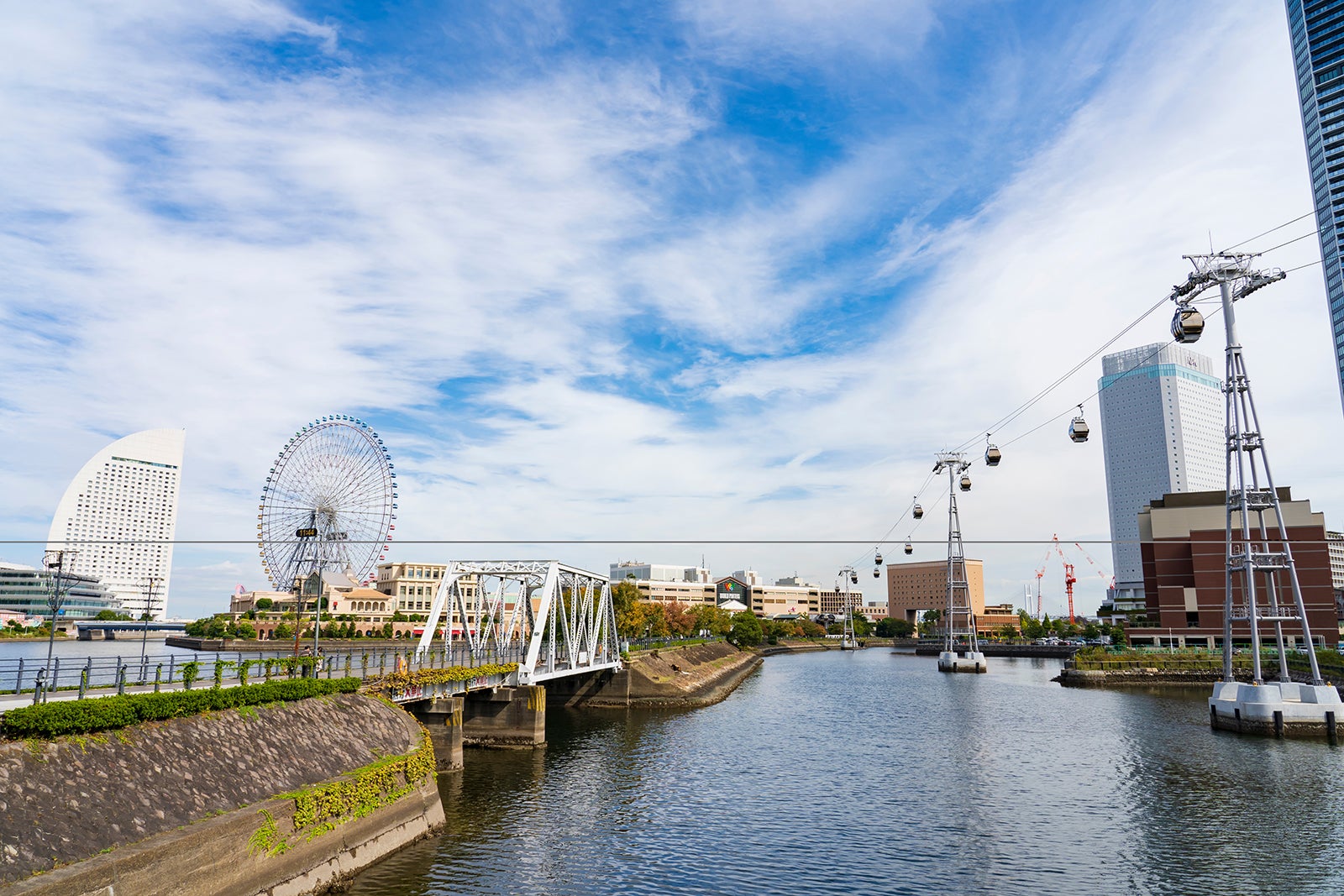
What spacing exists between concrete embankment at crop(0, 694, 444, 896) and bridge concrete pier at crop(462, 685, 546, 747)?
67.0 ft

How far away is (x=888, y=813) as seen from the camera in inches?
1335

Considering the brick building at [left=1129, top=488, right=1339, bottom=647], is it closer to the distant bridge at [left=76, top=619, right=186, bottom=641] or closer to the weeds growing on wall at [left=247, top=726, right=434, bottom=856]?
the weeds growing on wall at [left=247, top=726, right=434, bottom=856]

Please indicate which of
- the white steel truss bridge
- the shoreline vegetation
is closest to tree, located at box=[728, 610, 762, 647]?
the shoreline vegetation

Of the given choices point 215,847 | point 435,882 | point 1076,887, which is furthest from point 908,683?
point 215,847

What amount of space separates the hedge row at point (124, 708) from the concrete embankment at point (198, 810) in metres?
0.27

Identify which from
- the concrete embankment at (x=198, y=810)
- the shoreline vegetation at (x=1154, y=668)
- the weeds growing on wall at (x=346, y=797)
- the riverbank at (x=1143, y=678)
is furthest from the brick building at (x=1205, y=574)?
the concrete embankment at (x=198, y=810)

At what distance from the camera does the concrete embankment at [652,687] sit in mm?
75125

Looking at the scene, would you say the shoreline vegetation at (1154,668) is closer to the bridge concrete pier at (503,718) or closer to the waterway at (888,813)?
the waterway at (888,813)

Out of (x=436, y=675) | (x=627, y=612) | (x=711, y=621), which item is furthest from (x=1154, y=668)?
(x=436, y=675)

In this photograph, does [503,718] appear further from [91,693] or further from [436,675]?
[91,693]

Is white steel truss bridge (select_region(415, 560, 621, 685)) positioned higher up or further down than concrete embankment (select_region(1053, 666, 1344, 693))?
higher up

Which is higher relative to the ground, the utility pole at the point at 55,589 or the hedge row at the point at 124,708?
the utility pole at the point at 55,589

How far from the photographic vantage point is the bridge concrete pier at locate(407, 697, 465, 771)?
40.4m

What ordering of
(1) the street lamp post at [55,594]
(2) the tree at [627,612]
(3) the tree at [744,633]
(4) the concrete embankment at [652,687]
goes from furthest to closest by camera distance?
(3) the tree at [744,633], (2) the tree at [627,612], (4) the concrete embankment at [652,687], (1) the street lamp post at [55,594]
